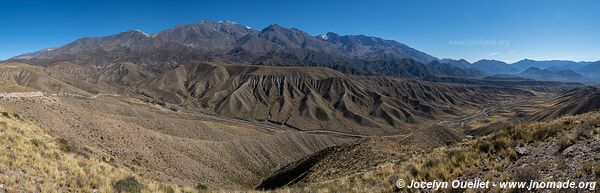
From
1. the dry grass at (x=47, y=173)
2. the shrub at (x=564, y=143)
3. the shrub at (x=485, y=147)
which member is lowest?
the dry grass at (x=47, y=173)

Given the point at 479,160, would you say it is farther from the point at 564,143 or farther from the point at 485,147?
the point at 564,143

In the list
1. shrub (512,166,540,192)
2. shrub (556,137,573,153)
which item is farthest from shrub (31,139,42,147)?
shrub (556,137,573,153)

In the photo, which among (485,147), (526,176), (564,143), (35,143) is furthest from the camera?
(35,143)

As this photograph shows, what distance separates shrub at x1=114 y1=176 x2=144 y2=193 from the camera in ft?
45.8

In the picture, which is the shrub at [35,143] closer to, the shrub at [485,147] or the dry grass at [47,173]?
the dry grass at [47,173]

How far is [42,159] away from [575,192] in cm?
1874

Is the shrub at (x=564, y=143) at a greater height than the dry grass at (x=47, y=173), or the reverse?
the shrub at (x=564, y=143)

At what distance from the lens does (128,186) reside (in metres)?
14.5

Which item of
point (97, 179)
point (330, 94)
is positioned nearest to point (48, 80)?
point (330, 94)

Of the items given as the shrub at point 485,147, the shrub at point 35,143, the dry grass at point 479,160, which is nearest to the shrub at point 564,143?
the dry grass at point 479,160

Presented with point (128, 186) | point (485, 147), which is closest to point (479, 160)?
point (485, 147)

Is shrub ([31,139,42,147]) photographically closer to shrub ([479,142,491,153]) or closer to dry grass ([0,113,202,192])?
dry grass ([0,113,202,192])

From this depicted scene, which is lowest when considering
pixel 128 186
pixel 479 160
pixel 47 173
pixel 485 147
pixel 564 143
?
pixel 128 186

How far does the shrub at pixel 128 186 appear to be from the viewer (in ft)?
45.8
